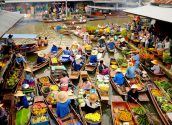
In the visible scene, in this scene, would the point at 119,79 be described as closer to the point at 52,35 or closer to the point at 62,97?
the point at 62,97

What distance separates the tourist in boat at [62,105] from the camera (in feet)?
33.1

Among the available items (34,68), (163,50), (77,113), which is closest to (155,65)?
(163,50)

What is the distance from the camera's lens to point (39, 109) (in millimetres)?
10828

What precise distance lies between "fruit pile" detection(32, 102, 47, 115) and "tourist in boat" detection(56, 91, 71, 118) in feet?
2.33

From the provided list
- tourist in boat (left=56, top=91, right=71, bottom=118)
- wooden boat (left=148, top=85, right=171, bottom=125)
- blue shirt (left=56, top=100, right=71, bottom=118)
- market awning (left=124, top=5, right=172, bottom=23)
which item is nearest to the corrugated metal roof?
tourist in boat (left=56, top=91, right=71, bottom=118)

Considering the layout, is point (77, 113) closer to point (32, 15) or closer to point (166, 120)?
point (166, 120)

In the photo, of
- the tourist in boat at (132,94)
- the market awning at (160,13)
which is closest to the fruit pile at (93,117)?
the tourist in boat at (132,94)

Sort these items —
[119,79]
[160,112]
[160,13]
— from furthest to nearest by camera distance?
[160,13] < [119,79] < [160,112]

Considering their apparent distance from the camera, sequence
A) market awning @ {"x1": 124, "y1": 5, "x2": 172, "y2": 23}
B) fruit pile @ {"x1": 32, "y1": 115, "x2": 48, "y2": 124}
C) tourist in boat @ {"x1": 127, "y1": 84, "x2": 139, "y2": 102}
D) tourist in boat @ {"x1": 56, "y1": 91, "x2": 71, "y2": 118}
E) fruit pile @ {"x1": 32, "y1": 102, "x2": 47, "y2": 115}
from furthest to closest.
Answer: market awning @ {"x1": 124, "y1": 5, "x2": 172, "y2": 23} → tourist in boat @ {"x1": 127, "y1": 84, "x2": 139, "y2": 102} → fruit pile @ {"x1": 32, "y1": 102, "x2": 47, "y2": 115} → tourist in boat @ {"x1": 56, "y1": 91, "x2": 71, "y2": 118} → fruit pile @ {"x1": 32, "y1": 115, "x2": 48, "y2": 124}

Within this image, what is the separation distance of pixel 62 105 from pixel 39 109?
1.33 m

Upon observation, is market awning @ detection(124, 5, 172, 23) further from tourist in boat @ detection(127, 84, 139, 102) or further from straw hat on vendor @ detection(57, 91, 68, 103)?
straw hat on vendor @ detection(57, 91, 68, 103)

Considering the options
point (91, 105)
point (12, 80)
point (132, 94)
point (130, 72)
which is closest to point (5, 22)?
point (12, 80)

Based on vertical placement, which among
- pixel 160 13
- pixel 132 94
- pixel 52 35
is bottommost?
pixel 132 94

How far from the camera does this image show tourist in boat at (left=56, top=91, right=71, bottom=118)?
10.1 meters
